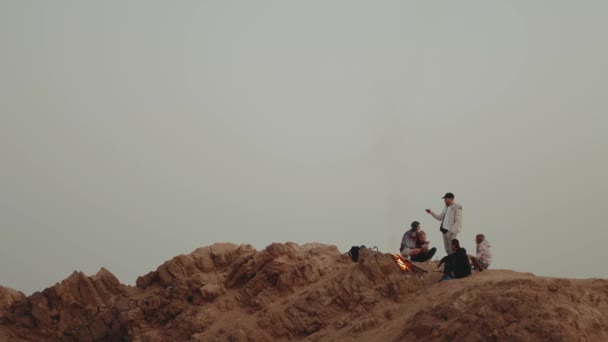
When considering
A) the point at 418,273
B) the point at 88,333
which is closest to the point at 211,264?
the point at 88,333

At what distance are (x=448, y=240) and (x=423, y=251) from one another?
1.02 meters

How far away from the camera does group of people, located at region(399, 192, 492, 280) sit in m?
15.6

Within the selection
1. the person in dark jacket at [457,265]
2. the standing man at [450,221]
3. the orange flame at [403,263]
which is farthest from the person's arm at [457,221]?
the orange flame at [403,263]

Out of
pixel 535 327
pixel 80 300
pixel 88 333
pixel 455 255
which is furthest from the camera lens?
pixel 80 300

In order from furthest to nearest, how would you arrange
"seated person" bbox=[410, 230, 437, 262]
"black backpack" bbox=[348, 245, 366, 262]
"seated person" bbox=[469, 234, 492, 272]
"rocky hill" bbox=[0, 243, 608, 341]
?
1. "black backpack" bbox=[348, 245, 366, 262]
2. "seated person" bbox=[410, 230, 437, 262]
3. "seated person" bbox=[469, 234, 492, 272]
4. "rocky hill" bbox=[0, 243, 608, 341]

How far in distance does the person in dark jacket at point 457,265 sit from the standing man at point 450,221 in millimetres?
1123

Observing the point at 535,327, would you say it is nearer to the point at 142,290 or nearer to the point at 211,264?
the point at 211,264

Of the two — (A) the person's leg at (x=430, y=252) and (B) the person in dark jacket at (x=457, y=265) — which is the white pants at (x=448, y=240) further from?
(B) the person in dark jacket at (x=457, y=265)

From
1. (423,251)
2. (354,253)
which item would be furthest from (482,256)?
(354,253)

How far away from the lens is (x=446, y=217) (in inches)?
670

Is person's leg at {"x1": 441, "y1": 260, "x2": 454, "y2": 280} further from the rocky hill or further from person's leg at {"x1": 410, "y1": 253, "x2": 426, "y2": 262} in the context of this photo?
person's leg at {"x1": 410, "y1": 253, "x2": 426, "y2": 262}

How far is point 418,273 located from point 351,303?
188 centimetres

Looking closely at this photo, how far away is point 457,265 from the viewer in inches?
615

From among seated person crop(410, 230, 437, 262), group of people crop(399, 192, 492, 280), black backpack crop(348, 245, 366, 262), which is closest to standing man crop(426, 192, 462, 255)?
group of people crop(399, 192, 492, 280)
